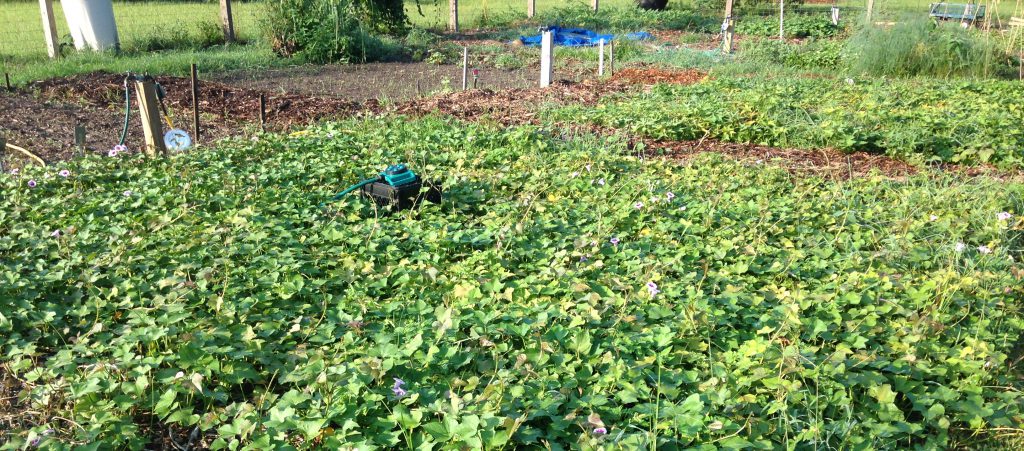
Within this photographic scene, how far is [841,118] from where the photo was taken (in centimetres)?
724

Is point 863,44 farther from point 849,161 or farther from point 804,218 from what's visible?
point 804,218

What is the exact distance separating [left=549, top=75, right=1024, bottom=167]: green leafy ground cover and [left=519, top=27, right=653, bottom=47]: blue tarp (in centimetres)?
714

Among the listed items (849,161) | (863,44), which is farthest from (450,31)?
(849,161)

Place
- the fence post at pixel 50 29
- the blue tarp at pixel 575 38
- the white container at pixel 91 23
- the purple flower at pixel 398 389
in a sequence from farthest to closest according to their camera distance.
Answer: the blue tarp at pixel 575 38
the white container at pixel 91 23
the fence post at pixel 50 29
the purple flower at pixel 398 389

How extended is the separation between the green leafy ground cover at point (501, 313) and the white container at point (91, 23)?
800 centimetres

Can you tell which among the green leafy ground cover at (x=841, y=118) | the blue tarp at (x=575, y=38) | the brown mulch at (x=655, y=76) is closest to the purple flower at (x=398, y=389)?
the green leafy ground cover at (x=841, y=118)

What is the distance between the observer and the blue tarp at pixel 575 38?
15594 mm

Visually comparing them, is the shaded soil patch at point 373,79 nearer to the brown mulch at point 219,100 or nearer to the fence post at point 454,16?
the brown mulch at point 219,100

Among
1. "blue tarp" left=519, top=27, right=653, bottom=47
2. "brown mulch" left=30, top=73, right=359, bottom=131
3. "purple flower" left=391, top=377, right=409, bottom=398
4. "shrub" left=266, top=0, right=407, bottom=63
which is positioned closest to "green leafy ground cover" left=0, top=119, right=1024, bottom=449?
"purple flower" left=391, top=377, right=409, bottom=398

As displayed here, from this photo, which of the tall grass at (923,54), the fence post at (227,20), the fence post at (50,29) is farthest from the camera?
the fence post at (227,20)

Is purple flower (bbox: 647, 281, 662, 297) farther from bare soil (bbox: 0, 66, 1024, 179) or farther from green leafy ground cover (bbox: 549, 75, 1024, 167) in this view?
green leafy ground cover (bbox: 549, 75, 1024, 167)

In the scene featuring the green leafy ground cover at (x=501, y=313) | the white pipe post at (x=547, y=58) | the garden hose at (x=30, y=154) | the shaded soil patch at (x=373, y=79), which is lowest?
the green leafy ground cover at (x=501, y=313)

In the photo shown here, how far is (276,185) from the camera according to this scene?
5.03m

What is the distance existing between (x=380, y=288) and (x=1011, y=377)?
2.78 meters
